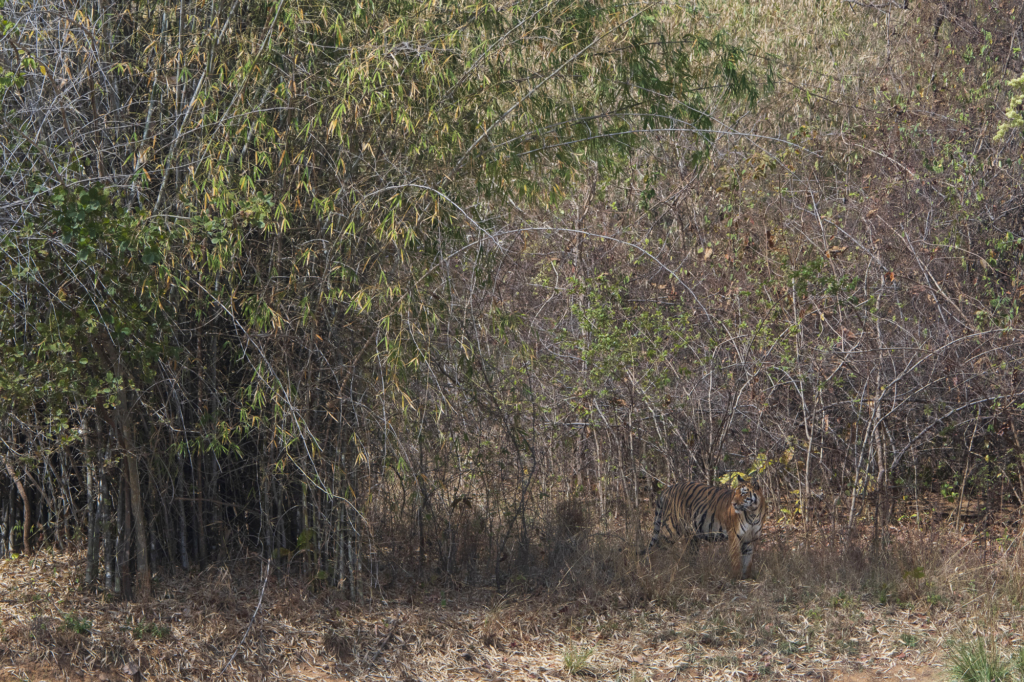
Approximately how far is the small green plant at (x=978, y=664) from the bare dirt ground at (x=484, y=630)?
21 centimetres

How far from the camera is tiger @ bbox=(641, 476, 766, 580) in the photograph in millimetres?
5820

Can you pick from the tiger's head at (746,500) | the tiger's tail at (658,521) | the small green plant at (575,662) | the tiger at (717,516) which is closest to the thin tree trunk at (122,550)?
the small green plant at (575,662)

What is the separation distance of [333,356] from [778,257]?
4.09 m

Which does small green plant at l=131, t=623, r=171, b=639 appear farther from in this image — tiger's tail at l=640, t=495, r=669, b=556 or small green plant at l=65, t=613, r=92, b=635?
tiger's tail at l=640, t=495, r=669, b=556

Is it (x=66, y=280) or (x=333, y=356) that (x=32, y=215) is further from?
(x=333, y=356)

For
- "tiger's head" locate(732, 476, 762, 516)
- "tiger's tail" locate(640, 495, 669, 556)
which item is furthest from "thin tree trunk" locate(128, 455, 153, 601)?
"tiger's head" locate(732, 476, 762, 516)

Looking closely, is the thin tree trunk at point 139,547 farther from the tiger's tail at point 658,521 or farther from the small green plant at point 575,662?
the tiger's tail at point 658,521

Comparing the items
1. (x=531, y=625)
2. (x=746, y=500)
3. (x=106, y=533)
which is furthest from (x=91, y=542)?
(x=746, y=500)

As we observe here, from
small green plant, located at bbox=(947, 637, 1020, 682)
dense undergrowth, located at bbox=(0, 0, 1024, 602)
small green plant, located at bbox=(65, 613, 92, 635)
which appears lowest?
small green plant, located at bbox=(947, 637, 1020, 682)

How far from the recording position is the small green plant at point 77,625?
4652mm

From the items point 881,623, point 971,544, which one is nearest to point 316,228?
point 881,623

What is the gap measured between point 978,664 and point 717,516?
1.80 meters

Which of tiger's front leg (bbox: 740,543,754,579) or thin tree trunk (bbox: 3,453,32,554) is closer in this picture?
thin tree trunk (bbox: 3,453,32,554)

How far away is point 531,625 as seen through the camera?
5121 mm
